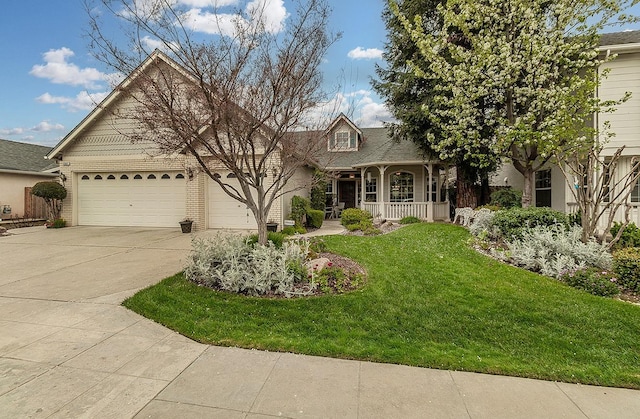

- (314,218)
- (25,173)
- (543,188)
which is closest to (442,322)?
(314,218)

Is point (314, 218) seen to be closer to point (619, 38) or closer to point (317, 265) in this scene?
point (317, 265)

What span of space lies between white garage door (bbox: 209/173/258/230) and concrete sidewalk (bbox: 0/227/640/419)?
8181mm

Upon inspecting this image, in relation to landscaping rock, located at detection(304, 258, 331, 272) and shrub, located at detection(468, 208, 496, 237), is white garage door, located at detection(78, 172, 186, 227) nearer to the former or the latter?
landscaping rock, located at detection(304, 258, 331, 272)

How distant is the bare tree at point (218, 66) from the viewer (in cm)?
496

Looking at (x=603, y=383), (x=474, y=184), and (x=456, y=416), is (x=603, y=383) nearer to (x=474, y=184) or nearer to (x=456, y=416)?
(x=456, y=416)

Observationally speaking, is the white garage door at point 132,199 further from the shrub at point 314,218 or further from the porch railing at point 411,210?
the porch railing at point 411,210

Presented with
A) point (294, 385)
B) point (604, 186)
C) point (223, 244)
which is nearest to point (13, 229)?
point (223, 244)

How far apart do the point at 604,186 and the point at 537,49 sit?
454cm

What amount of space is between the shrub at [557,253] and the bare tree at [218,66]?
5.25 m

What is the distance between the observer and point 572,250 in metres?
6.18

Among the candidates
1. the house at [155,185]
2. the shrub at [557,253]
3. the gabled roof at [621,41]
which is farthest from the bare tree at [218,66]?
the gabled roof at [621,41]

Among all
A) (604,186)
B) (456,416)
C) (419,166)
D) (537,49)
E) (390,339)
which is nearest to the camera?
(456,416)

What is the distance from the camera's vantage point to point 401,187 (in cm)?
1516

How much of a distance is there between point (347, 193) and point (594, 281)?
44.0ft
